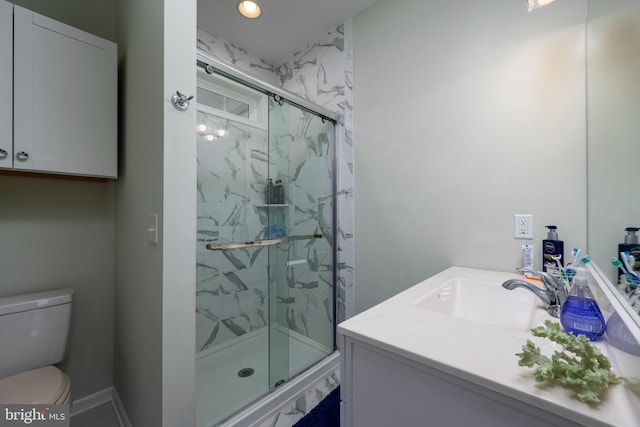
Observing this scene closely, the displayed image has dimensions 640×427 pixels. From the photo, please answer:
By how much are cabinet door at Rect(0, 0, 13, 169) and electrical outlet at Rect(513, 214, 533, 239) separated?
2.32 m

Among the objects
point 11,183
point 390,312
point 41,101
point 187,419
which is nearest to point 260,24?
point 41,101

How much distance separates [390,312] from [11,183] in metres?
1.92

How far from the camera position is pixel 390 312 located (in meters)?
0.79

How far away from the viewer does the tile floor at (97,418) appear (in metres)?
1.36

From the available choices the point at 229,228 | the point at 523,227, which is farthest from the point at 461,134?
the point at 229,228

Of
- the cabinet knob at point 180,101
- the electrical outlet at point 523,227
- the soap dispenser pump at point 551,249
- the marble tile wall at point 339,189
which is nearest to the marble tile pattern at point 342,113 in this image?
the marble tile wall at point 339,189

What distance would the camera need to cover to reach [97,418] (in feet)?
4.62

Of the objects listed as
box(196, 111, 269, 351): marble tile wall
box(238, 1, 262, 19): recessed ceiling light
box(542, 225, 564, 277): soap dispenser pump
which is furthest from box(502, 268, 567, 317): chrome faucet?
box(238, 1, 262, 19): recessed ceiling light

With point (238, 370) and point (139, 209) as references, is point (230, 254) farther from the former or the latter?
point (139, 209)

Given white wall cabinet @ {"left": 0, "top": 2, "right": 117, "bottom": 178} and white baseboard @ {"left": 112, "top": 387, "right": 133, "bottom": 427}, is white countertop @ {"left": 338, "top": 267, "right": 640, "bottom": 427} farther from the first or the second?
white wall cabinet @ {"left": 0, "top": 2, "right": 117, "bottom": 178}

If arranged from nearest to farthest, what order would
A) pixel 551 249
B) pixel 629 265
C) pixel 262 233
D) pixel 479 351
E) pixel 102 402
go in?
pixel 479 351, pixel 629 265, pixel 551 249, pixel 102 402, pixel 262 233

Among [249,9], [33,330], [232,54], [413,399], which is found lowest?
[33,330]

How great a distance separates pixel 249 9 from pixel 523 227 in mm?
2207

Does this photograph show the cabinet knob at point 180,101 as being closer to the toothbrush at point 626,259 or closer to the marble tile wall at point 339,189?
the marble tile wall at point 339,189
